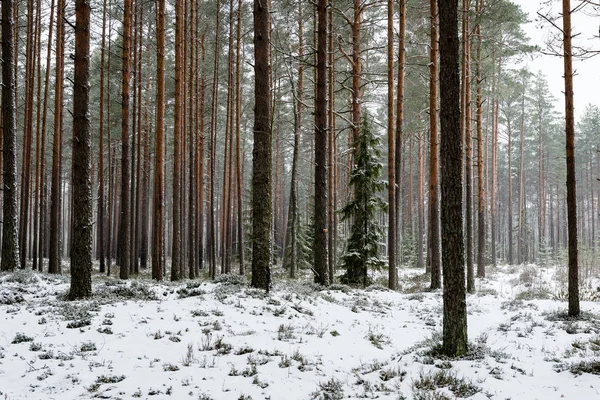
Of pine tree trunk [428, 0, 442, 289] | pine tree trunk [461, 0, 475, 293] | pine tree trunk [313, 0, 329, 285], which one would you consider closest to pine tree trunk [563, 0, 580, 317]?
pine tree trunk [461, 0, 475, 293]

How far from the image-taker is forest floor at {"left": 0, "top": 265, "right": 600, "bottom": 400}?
4.91m

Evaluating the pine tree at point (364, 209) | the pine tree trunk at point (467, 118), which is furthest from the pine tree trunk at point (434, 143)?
the pine tree at point (364, 209)

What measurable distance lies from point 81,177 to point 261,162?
4002 mm

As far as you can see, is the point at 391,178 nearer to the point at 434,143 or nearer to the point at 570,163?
the point at 434,143

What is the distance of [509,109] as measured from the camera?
1570 inches

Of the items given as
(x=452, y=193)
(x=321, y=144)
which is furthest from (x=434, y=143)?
(x=452, y=193)

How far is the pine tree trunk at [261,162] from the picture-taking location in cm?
955

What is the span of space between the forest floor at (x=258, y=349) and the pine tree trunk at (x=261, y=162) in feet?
2.47

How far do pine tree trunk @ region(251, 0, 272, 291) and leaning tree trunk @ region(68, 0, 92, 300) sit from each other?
3707mm

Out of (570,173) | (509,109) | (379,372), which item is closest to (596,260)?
(509,109)

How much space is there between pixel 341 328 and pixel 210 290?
11.2 ft

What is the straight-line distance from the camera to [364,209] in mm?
14828

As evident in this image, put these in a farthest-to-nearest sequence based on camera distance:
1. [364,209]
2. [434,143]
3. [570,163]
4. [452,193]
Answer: [364,209] → [434,143] → [570,163] → [452,193]

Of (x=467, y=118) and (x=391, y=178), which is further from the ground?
(x=467, y=118)
